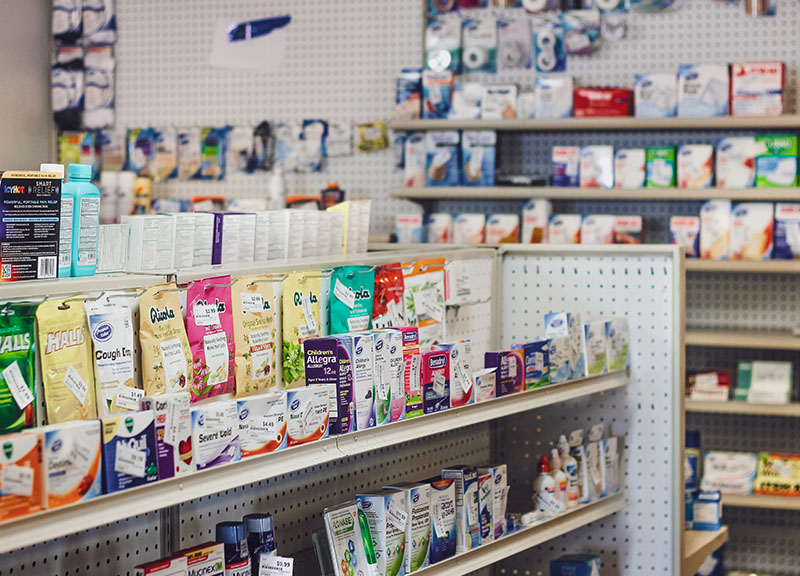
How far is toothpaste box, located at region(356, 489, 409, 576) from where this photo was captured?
7.48ft

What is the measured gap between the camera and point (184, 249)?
2225 millimetres

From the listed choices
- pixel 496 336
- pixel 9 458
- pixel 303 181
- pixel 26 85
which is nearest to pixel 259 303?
pixel 9 458

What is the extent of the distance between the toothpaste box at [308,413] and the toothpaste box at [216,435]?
139 millimetres

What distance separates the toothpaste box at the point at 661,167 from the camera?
4.75 m

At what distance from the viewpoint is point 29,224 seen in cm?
181

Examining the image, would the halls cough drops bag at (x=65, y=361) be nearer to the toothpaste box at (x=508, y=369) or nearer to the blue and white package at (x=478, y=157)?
the toothpaste box at (x=508, y=369)

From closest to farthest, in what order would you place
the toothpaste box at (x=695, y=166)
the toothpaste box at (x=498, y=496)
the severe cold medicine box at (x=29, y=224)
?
the severe cold medicine box at (x=29, y=224) < the toothpaste box at (x=498, y=496) < the toothpaste box at (x=695, y=166)

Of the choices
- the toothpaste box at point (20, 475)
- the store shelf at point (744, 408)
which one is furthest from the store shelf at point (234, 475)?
the store shelf at point (744, 408)

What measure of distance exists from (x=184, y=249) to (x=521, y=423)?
1550 mm

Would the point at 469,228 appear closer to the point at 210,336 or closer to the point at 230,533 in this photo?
the point at 210,336

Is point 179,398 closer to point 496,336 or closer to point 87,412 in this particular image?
point 87,412

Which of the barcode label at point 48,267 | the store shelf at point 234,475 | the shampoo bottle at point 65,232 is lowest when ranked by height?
the store shelf at point 234,475

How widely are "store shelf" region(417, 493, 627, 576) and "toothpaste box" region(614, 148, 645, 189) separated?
2.03m

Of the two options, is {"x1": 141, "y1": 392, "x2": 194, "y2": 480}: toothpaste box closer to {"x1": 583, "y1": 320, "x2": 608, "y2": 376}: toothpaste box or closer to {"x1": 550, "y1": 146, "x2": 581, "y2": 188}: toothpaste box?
{"x1": 583, "y1": 320, "x2": 608, "y2": 376}: toothpaste box
